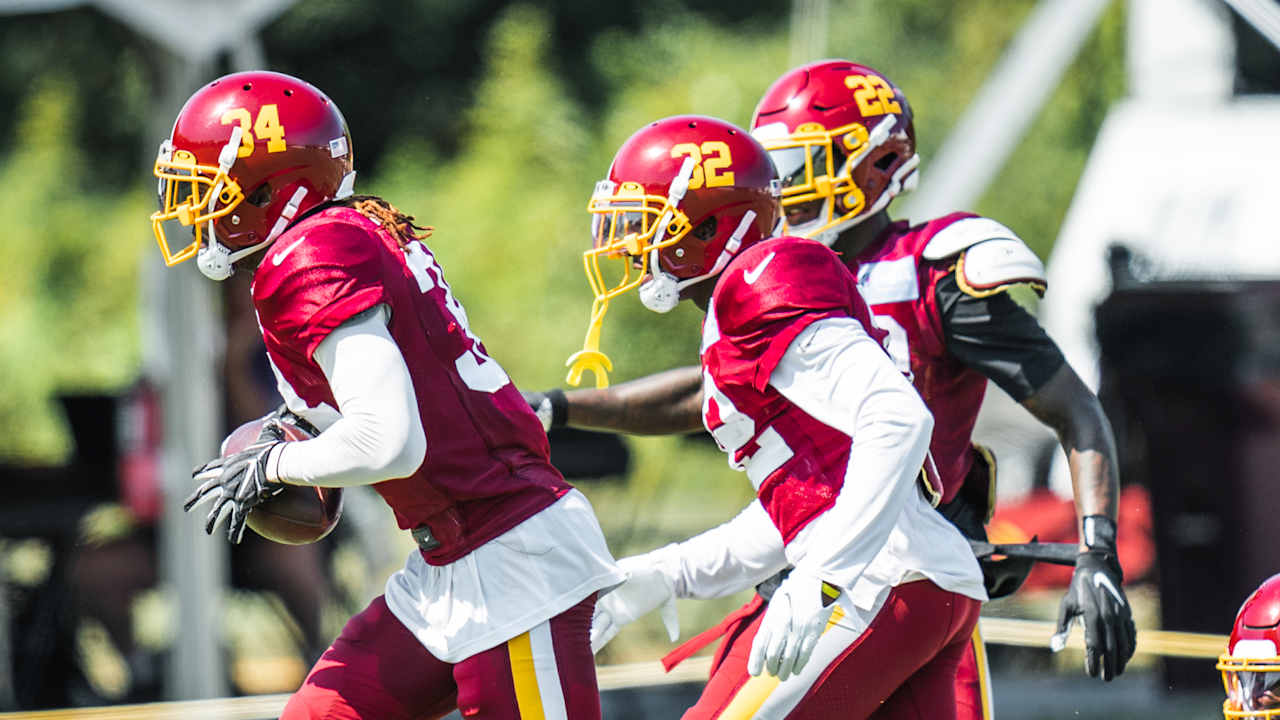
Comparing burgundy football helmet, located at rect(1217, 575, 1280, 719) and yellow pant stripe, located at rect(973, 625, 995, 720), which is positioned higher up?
burgundy football helmet, located at rect(1217, 575, 1280, 719)

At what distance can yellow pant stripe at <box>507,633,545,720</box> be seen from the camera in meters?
2.54

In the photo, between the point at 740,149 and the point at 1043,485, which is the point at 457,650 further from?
the point at 1043,485

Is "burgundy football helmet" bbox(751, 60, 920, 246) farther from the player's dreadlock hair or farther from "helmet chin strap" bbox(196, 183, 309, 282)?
"helmet chin strap" bbox(196, 183, 309, 282)

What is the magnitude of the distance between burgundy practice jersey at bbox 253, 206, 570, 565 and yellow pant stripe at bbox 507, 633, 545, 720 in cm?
17

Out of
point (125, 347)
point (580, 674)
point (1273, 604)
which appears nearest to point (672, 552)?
point (580, 674)

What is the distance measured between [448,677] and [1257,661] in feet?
4.12

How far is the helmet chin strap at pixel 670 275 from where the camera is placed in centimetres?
286

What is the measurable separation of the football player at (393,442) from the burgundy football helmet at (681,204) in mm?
341

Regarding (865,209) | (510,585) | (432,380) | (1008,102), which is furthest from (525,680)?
(1008,102)

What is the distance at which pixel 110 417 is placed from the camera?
25.5ft

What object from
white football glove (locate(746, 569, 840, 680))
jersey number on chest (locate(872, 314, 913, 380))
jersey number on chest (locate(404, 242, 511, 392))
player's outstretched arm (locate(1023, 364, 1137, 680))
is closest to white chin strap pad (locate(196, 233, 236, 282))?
jersey number on chest (locate(404, 242, 511, 392))

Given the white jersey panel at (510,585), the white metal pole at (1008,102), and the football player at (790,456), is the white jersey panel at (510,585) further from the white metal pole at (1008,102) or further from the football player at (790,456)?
the white metal pole at (1008,102)

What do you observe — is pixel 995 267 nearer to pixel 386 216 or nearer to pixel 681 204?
pixel 681 204

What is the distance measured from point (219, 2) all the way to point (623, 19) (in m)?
8.98
